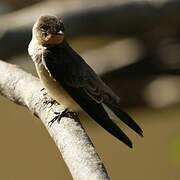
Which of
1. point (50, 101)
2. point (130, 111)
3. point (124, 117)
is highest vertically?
point (50, 101)

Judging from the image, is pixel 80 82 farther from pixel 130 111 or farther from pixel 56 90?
pixel 130 111

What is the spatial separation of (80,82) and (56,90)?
0.28ft

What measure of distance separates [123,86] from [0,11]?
1.18 metres

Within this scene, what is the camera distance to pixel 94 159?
6.95ft

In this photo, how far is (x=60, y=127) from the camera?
250cm

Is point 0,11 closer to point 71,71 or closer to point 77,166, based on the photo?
point 71,71

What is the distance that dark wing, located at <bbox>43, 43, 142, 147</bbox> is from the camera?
297cm

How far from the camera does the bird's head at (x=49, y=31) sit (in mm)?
3047

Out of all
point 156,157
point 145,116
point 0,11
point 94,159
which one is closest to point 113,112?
point 94,159

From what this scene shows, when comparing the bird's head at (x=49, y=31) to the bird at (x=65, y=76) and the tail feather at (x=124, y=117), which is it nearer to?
the bird at (x=65, y=76)

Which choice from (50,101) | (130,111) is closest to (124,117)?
(50,101)

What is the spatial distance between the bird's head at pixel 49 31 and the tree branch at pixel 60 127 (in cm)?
24

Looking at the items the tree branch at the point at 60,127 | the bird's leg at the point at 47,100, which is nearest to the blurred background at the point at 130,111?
the bird's leg at the point at 47,100

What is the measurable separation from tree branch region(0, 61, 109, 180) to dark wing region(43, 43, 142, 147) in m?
0.10
